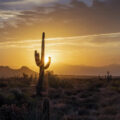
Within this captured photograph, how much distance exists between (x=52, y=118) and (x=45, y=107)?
59cm

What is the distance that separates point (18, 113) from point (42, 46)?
19.3 meters

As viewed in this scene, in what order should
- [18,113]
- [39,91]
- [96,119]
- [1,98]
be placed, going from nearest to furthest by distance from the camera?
[18,113] < [96,119] < [1,98] < [39,91]

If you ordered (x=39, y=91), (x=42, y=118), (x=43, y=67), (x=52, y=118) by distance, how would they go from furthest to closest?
(x=43, y=67) < (x=39, y=91) < (x=52, y=118) < (x=42, y=118)

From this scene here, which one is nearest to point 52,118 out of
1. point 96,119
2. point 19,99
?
point 96,119

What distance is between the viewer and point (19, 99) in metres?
21.9

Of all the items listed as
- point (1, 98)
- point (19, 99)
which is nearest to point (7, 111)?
point (1, 98)

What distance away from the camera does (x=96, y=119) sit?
15.5 metres

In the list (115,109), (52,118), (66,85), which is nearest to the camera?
(52,118)

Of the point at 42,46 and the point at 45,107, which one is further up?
the point at 42,46

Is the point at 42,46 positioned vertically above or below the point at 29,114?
above

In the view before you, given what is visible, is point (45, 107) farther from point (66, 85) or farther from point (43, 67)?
point (66, 85)

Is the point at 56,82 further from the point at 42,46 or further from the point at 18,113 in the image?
the point at 18,113

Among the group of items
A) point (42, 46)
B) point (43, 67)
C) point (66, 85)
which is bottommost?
point (66, 85)

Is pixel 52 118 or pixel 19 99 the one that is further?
pixel 19 99
